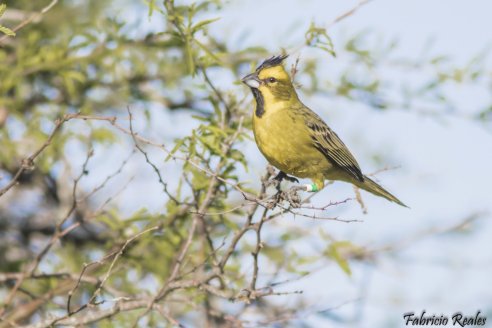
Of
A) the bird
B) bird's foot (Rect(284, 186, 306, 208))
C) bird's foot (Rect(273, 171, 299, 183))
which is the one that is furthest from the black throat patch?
bird's foot (Rect(284, 186, 306, 208))

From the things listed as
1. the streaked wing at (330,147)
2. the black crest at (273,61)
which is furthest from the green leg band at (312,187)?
the black crest at (273,61)

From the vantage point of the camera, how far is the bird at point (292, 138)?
15.8 feet

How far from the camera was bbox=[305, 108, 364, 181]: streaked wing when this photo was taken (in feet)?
17.4

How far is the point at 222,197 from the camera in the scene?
471 cm

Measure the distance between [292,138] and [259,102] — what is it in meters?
0.30

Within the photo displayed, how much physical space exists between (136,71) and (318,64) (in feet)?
4.33

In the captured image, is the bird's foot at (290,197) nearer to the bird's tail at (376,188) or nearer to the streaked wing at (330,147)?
the streaked wing at (330,147)

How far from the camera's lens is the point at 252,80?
507 cm

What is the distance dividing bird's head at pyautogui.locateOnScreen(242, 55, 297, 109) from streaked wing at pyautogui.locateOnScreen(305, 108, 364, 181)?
25 cm

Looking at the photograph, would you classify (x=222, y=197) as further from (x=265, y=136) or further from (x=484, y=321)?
(x=484, y=321)

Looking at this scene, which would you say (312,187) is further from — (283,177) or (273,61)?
(273,61)

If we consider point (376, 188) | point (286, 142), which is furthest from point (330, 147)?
point (286, 142)

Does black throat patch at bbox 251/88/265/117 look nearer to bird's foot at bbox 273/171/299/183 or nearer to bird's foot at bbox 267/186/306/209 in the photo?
bird's foot at bbox 273/171/299/183

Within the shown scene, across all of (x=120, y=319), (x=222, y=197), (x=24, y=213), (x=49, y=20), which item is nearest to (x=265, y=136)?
(x=222, y=197)
